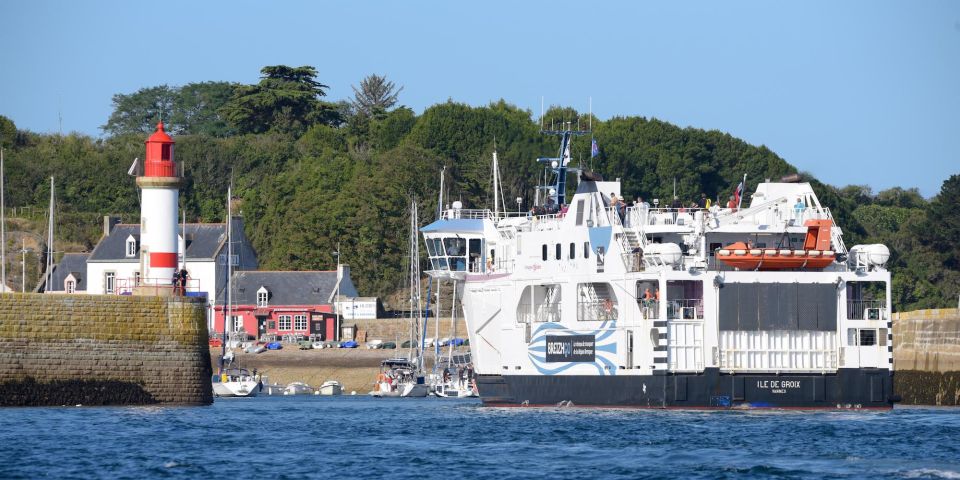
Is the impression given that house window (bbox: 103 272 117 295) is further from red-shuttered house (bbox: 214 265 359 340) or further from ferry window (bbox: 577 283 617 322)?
ferry window (bbox: 577 283 617 322)

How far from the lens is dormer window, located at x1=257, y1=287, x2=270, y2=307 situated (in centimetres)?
9162

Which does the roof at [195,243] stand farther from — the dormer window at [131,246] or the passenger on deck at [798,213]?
the passenger on deck at [798,213]

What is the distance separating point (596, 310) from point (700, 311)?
3506mm

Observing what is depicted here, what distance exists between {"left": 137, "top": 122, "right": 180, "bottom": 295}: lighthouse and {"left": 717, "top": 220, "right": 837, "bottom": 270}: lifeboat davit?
1602 cm

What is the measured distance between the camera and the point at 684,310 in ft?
151

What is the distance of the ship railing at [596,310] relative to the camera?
47.6 meters

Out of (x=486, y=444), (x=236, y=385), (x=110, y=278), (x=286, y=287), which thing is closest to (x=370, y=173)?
(x=286, y=287)

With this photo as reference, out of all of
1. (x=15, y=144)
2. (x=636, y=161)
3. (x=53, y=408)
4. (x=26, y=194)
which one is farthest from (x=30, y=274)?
(x=53, y=408)

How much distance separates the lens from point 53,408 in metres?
46.3

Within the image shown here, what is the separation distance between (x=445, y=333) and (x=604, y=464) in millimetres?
54368

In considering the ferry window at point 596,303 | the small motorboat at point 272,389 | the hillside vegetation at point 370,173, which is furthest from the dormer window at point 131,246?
the ferry window at point 596,303

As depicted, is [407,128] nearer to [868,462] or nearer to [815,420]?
[815,420]

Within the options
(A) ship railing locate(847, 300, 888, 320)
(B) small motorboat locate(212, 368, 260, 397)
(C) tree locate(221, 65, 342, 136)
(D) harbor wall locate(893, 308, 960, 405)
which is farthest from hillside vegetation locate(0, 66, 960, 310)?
(A) ship railing locate(847, 300, 888, 320)

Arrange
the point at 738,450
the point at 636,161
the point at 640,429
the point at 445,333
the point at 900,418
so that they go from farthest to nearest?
the point at 636,161 < the point at 445,333 < the point at 900,418 < the point at 640,429 < the point at 738,450
